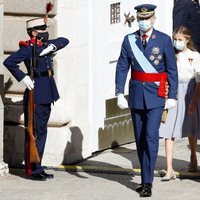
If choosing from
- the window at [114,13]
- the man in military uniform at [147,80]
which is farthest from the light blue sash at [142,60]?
the window at [114,13]

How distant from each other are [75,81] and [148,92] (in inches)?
70.0

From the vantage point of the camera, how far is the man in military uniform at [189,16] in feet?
55.1

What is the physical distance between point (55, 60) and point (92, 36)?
2.45 ft

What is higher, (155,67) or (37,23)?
(37,23)

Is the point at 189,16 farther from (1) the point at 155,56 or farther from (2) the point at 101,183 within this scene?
(1) the point at 155,56

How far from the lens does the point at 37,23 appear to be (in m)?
11.8

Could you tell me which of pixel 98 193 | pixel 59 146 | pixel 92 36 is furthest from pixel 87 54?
pixel 98 193

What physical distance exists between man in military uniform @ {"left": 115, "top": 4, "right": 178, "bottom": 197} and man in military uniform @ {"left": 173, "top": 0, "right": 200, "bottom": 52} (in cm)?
540

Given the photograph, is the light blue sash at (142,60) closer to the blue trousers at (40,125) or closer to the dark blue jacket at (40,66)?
the dark blue jacket at (40,66)

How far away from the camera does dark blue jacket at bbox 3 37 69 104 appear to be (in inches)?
456

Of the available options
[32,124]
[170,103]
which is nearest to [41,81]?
[32,124]

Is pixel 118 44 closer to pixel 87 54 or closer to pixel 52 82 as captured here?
pixel 87 54

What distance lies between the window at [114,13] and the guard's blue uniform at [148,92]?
7.58ft

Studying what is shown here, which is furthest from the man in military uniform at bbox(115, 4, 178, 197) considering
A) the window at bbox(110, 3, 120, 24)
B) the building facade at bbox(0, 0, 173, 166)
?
the window at bbox(110, 3, 120, 24)
